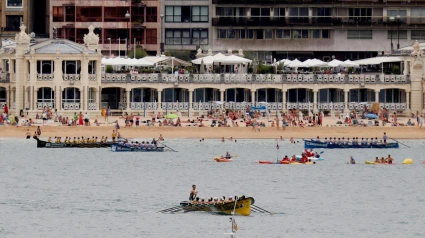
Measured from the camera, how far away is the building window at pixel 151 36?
191m

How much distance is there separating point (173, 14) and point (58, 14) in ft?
37.6

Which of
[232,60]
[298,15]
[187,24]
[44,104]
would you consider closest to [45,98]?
[44,104]

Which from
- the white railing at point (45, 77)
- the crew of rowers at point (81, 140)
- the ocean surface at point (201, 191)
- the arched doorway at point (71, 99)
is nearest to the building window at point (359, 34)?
the ocean surface at point (201, 191)

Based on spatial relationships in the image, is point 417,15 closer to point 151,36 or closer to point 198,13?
point 198,13

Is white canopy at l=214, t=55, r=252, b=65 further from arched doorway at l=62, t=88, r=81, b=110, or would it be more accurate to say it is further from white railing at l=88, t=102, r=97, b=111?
arched doorway at l=62, t=88, r=81, b=110

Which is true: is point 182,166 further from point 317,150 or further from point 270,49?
point 270,49

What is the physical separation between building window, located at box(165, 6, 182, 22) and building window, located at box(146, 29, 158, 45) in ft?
6.04

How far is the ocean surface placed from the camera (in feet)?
344

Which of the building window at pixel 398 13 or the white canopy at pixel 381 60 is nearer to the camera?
the white canopy at pixel 381 60

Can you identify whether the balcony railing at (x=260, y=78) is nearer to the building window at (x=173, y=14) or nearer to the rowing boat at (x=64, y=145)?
the rowing boat at (x=64, y=145)

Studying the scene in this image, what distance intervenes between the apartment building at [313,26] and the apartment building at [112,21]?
620 cm

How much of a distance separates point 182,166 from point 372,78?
31863mm

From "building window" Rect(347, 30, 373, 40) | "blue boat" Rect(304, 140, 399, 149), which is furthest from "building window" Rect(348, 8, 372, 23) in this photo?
"blue boat" Rect(304, 140, 399, 149)

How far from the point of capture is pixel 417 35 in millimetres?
190875
